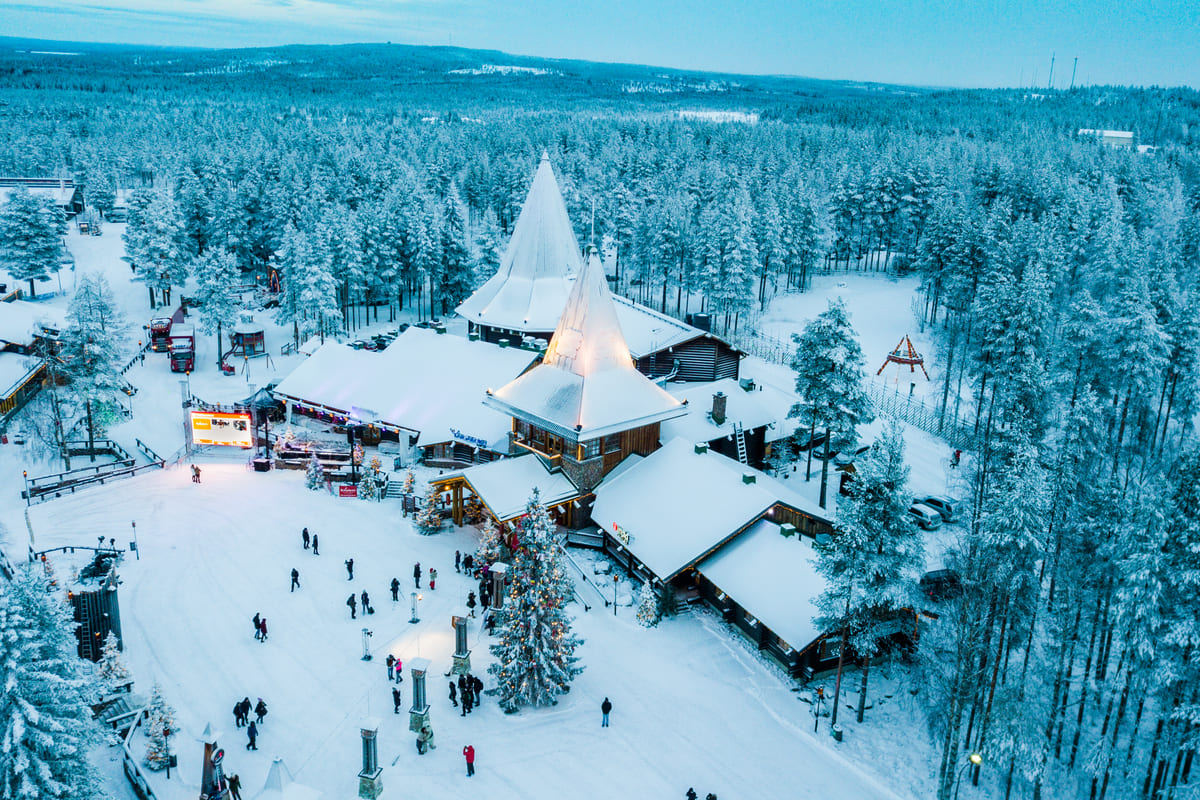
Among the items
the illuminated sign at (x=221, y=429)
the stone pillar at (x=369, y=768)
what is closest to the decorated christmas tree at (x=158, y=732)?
the stone pillar at (x=369, y=768)

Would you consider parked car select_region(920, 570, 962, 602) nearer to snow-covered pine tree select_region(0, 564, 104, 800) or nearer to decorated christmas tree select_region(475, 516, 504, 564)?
decorated christmas tree select_region(475, 516, 504, 564)

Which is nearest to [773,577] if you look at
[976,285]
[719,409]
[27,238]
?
[719,409]

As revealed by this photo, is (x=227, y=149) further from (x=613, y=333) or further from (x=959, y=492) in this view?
(x=959, y=492)

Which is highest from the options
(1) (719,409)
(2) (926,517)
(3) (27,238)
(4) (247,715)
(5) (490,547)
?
(3) (27,238)

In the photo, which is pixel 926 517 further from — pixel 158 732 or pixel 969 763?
pixel 158 732

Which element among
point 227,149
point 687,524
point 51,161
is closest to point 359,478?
point 687,524

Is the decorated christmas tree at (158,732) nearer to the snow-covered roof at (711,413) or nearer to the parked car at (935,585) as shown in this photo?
the snow-covered roof at (711,413)
